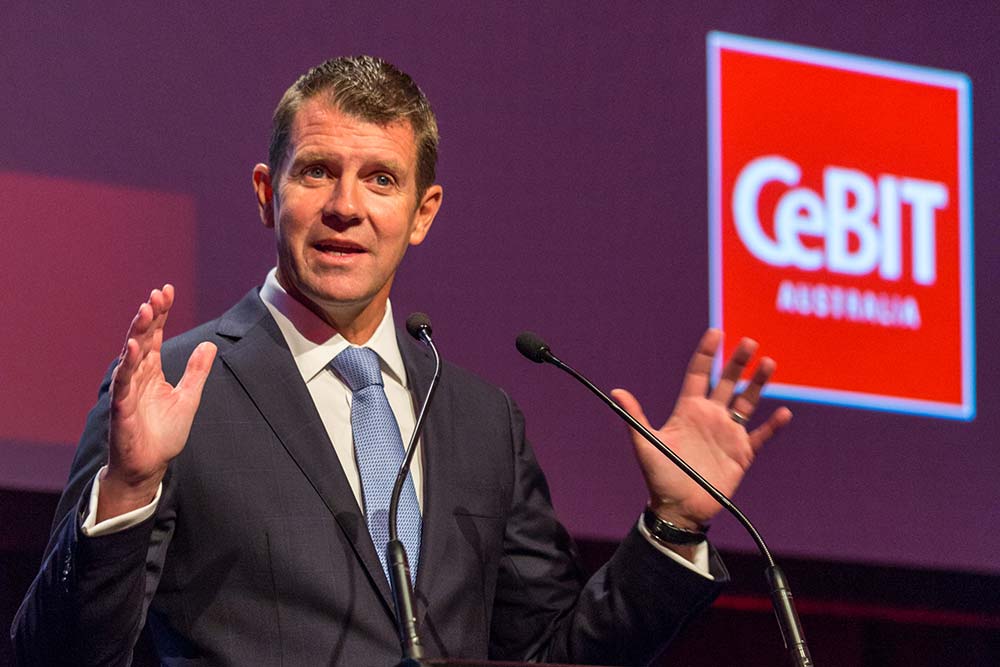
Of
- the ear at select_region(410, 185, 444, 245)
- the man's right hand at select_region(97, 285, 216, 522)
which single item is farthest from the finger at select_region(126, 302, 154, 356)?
the ear at select_region(410, 185, 444, 245)

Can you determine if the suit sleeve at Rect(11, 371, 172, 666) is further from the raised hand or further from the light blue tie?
the raised hand

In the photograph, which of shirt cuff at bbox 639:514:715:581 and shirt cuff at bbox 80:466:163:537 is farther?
shirt cuff at bbox 639:514:715:581

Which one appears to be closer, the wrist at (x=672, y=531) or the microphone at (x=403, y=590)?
the microphone at (x=403, y=590)

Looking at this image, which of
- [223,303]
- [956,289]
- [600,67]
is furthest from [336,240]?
[956,289]

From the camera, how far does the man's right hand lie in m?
1.96

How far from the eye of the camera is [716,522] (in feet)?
12.3

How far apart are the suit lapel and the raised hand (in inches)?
18.1

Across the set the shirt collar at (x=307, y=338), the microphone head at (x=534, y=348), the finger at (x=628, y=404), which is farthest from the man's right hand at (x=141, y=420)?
the finger at (x=628, y=404)

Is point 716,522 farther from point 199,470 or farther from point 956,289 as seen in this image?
point 199,470

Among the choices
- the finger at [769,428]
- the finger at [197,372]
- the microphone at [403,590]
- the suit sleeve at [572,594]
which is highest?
the finger at [197,372]

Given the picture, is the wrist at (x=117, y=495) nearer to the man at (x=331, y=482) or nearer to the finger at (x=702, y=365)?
the man at (x=331, y=482)

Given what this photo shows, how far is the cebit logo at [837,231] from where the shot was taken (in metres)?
3.85

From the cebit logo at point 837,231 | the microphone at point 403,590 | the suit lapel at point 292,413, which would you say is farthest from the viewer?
the cebit logo at point 837,231

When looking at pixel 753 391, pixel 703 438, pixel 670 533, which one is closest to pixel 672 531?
pixel 670 533
